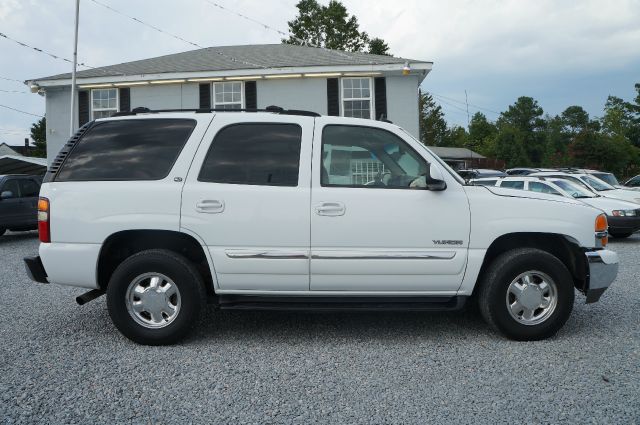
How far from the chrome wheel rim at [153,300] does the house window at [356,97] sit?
14.1 meters

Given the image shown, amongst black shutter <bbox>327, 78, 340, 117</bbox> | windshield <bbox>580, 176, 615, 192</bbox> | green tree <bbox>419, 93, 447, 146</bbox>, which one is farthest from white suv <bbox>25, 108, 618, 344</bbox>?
green tree <bbox>419, 93, 447, 146</bbox>

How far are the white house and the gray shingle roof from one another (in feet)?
0.12

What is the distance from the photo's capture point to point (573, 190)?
40.2 feet

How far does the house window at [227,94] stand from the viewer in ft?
59.8

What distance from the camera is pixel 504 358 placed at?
4.04 metres

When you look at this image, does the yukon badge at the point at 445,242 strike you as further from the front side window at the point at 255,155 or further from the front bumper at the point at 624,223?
the front bumper at the point at 624,223

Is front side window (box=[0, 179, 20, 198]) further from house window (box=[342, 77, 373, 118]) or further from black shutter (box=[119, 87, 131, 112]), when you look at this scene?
house window (box=[342, 77, 373, 118])

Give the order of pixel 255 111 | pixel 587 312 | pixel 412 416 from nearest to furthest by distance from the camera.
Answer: pixel 412 416 < pixel 255 111 < pixel 587 312

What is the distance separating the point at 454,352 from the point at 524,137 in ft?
272

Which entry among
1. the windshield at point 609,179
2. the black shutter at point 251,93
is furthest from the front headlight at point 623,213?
the black shutter at point 251,93

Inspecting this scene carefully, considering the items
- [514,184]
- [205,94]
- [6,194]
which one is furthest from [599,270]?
[205,94]

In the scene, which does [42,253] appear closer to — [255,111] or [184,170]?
[184,170]

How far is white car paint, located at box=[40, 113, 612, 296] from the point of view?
13.9 feet

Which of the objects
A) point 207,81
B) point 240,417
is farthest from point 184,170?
point 207,81
